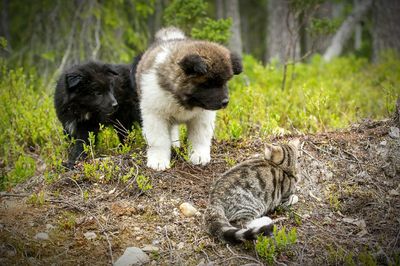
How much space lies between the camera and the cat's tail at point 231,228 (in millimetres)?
4055

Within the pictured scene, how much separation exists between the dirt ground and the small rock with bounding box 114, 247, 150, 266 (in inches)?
3.5

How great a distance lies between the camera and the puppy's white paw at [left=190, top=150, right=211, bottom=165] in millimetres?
5684

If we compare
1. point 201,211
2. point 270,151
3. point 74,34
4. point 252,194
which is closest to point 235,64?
point 270,151

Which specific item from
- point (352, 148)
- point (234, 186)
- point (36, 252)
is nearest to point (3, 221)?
point (36, 252)

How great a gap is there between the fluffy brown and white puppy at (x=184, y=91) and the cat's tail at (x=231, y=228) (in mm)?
1349

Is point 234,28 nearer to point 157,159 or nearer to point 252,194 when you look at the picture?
point 157,159

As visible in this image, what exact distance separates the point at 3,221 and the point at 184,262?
1868mm

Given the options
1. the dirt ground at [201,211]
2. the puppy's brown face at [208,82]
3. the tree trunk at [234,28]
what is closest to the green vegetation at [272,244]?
the dirt ground at [201,211]

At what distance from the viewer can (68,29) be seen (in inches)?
434

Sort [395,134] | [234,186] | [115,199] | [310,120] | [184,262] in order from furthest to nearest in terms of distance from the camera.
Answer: [310,120], [395,134], [115,199], [234,186], [184,262]

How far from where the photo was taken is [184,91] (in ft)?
17.5

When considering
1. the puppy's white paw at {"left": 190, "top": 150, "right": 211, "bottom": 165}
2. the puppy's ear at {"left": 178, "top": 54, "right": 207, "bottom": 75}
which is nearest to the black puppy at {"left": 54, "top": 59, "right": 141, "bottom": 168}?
the puppy's white paw at {"left": 190, "top": 150, "right": 211, "bottom": 165}

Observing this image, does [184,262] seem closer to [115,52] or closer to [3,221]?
[3,221]

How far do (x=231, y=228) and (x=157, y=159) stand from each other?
1.71 meters
